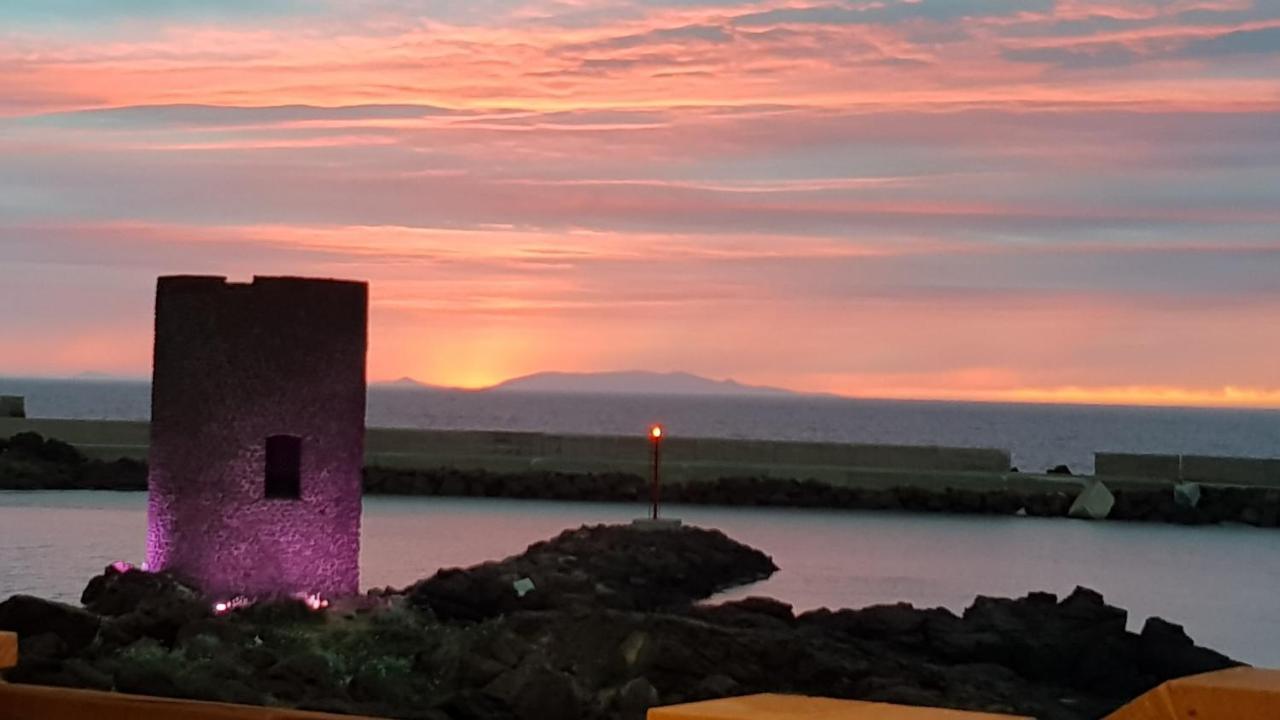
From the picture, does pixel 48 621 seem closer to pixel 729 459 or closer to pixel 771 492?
pixel 771 492

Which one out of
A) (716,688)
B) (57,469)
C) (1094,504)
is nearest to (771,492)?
(1094,504)

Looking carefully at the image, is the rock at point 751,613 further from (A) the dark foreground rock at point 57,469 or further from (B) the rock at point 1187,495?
(B) the rock at point 1187,495

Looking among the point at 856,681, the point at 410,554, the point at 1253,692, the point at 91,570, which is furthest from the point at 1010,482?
the point at 1253,692

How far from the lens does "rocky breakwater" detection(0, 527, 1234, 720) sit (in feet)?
43.1

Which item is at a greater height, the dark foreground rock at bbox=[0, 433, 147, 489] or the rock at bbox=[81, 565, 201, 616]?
the dark foreground rock at bbox=[0, 433, 147, 489]

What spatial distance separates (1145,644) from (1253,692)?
14.8 meters

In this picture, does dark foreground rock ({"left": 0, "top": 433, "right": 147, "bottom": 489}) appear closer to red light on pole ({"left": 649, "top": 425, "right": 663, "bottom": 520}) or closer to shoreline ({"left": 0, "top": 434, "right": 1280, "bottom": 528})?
shoreline ({"left": 0, "top": 434, "right": 1280, "bottom": 528})

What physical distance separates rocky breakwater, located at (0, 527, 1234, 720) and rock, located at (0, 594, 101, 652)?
0.05ft

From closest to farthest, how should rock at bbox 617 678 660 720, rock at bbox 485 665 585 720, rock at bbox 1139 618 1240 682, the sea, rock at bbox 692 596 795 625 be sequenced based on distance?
1. rock at bbox 485 665 585 720
2. rock at bbox 617 678 660 720
3. rock at bbox 1139 618 1240 682
4. rock at bbox 692 596 795 625
5. the sea

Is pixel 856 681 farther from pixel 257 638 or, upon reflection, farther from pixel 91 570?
pixel 91 570

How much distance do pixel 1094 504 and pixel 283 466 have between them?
28.0 m

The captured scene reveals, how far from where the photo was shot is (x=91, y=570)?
76.7 ft

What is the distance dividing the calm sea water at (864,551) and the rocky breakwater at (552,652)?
3.73m

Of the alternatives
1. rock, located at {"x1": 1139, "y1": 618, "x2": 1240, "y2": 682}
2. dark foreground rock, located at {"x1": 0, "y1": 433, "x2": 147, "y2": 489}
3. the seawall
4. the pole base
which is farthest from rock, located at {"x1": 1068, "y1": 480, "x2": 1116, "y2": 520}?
rock, located at {"x1": 1139, "y1": 618, "x2": 1240, "y2": 682}
